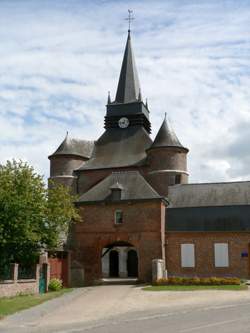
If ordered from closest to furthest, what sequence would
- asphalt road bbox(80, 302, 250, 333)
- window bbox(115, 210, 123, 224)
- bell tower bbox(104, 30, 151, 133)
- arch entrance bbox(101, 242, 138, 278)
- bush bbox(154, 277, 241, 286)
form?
1. asphalt road bbox(80, 302, 250, 333)
2. bush bbox(154, 277, 241, 286)
3. window bbox(115, 210, 123, 224)
4. arch entrance bbox(101, 242, 138, 278)
5. bell tower bbox(104, 30, 151, 133)

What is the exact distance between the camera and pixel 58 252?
109ft

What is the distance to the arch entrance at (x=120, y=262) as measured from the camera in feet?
152

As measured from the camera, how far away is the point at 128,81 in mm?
54531

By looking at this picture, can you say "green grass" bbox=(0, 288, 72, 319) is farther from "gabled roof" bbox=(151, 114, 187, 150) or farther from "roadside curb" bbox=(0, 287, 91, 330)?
"gabled roof" bbox=(151, 114, 187, 150)

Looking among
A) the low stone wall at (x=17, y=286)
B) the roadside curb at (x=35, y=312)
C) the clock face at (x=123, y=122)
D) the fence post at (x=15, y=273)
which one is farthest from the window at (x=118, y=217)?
the clock face at (x=123, y=122)

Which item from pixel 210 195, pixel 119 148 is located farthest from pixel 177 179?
pixel 119 148

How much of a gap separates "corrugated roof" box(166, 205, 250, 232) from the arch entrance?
31.7ft

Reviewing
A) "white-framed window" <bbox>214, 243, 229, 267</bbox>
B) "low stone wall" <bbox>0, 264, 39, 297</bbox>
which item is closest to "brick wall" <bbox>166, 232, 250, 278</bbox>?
"white-framed window" <bbox>214, 243, 229, 267</bbox>

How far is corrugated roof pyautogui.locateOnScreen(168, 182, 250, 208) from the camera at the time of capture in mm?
38312

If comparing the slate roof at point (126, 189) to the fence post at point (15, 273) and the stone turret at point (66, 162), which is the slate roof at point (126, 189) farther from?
the fence post at point (15, 273)

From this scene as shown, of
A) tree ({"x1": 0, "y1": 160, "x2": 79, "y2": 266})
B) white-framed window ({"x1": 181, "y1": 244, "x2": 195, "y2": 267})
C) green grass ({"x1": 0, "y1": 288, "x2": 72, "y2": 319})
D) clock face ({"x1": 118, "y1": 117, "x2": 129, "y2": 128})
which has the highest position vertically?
clock face ({"x1": 118, "y1": 117, "x2": 129, "y2": 128})

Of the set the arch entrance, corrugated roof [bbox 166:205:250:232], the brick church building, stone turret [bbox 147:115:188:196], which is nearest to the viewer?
the brick church building

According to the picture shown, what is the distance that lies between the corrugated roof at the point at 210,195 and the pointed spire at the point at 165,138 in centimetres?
483

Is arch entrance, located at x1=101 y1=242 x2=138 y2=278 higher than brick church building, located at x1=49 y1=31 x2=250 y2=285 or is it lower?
lower
